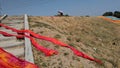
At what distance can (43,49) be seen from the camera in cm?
775

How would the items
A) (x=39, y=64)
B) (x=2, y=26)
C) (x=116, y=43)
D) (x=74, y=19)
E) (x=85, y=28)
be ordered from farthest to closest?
1. (x=74, y=19)
2. (x=85, y=28)
3. (x=116, y=43)
4. (x=2, y=26)
5. (x=39, y=64)

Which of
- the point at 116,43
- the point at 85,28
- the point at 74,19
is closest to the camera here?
the point at 116,43

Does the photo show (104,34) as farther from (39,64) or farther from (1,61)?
(1,61)

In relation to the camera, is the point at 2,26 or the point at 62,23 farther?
the point at 62,23

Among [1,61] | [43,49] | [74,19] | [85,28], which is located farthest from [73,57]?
[74,19]

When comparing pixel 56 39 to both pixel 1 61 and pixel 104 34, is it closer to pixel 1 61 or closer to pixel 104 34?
pixel 1 61

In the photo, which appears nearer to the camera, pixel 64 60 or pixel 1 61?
pixel 1 61

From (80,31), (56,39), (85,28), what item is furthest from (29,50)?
(85,28)

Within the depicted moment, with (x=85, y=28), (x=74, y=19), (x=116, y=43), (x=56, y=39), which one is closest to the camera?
(x=56, y=39)

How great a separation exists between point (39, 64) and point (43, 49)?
0.90m

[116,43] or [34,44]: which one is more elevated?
[34,44]

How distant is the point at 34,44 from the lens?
26.3 ft

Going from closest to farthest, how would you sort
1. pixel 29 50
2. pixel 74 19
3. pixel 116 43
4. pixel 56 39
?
pixel 29 50, pixel 56 39, pixel 116 43, pixel 74 19

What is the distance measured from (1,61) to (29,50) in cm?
132
